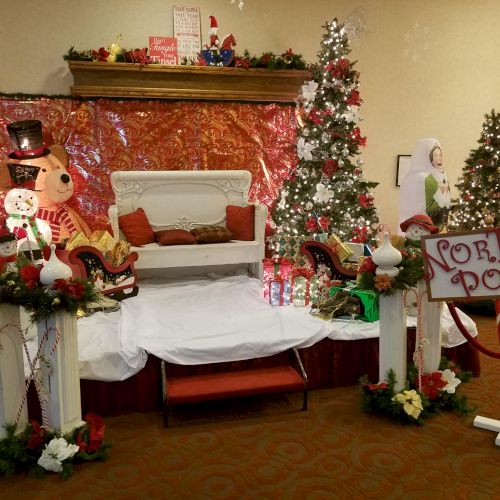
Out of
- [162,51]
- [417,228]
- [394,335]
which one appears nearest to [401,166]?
[162,51]

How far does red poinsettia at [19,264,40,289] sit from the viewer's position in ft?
8.74

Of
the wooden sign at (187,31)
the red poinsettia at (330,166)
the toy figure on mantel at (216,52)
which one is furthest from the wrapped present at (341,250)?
the wooden sign at (187,31)

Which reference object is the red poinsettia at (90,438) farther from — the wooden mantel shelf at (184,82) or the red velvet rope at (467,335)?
the wooden mantel shelf at (184,82)

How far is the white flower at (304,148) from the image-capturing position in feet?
19.1

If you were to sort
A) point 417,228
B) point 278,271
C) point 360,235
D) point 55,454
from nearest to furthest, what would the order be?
1. point 55,454
2. point 417,228
3. point 278,271
4. point 360,235

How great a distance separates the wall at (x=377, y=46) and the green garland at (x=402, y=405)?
4.48 m

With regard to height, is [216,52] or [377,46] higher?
[377,46]

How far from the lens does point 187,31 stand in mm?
6262

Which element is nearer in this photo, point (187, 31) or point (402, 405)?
point (402, 405)

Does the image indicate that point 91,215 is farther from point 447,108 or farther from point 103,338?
point 447,108

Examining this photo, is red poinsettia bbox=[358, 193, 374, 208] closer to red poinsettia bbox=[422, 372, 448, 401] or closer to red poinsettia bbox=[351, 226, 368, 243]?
red poinsettia bbox=[351, 226, 368, 243]

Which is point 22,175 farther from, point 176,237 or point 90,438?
point 90,438

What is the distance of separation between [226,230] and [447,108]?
162 inches

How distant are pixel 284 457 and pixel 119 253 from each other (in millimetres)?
2630
